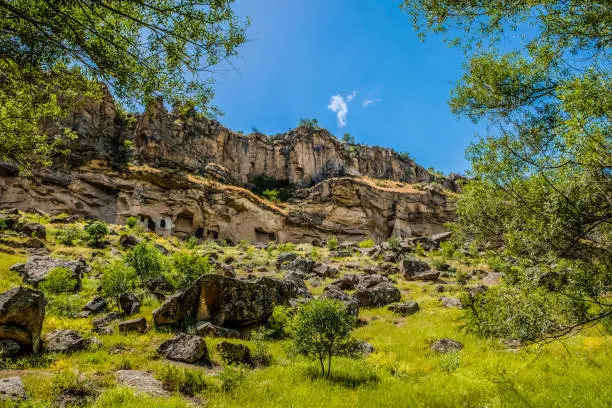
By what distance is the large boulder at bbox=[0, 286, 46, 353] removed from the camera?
7477 millimetres

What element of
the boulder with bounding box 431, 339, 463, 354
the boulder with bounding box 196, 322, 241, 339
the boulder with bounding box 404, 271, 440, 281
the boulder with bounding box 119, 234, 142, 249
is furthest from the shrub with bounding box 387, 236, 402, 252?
the boulder with bounding box 196, 322, 241, 339

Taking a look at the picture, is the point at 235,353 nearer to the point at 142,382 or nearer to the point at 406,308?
the point at 142,382

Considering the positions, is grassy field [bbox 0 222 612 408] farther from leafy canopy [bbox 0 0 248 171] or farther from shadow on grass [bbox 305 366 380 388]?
leafy canopy [bbox 0 0 248 171]

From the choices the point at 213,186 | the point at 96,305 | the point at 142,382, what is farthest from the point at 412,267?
the point at 213,186

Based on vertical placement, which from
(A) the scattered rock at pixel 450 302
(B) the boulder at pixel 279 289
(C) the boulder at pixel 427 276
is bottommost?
(A) the scattered rock at pixel 450 302

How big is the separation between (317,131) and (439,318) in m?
55.5

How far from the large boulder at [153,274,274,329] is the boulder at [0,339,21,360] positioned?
14.9 feet

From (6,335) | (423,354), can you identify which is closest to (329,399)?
(423,354)

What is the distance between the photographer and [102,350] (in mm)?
8477

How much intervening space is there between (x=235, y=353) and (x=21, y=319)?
5.06 metres

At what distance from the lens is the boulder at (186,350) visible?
28.0ft

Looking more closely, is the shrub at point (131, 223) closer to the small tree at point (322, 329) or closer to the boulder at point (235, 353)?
the boulder at point (235, 353)

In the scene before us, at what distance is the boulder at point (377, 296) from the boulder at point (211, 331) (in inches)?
331

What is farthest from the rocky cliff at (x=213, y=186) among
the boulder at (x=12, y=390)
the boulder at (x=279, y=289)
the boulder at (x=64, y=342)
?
the boulder at (x=12, y=390)
